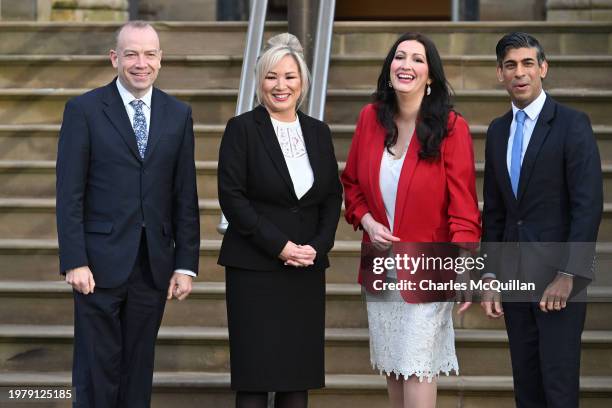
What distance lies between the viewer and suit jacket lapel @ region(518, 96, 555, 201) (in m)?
4.35

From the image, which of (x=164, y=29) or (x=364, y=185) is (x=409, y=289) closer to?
(x=364, y=185)

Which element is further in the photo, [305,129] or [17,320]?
[17,320]

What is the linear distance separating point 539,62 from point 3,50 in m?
4.68

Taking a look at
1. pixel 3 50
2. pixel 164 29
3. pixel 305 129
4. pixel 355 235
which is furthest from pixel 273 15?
pixel 305 129

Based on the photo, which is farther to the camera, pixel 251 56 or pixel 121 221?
pixel 251 56

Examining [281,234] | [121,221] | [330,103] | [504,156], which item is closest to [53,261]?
[330,103]

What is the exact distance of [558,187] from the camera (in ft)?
14.2

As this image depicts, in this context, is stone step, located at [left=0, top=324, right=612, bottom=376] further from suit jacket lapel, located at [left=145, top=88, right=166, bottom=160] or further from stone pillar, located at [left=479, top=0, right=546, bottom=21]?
stone pillar, located at [left=479, top=0, right=546, bottom=21]

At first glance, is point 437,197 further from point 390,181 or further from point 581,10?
point 581,10

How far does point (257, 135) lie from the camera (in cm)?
448

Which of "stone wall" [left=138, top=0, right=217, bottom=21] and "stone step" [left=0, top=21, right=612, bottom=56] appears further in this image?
"stone wall" [left=138, top=0, right=217, bottom=21]

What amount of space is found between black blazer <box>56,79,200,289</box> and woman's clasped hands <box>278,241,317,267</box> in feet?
1.31

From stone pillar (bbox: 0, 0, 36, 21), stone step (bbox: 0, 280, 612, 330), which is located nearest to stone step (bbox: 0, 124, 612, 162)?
stone step (bbox: 0, 280, 612, 330)

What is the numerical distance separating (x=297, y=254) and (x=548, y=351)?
3.10 feet
